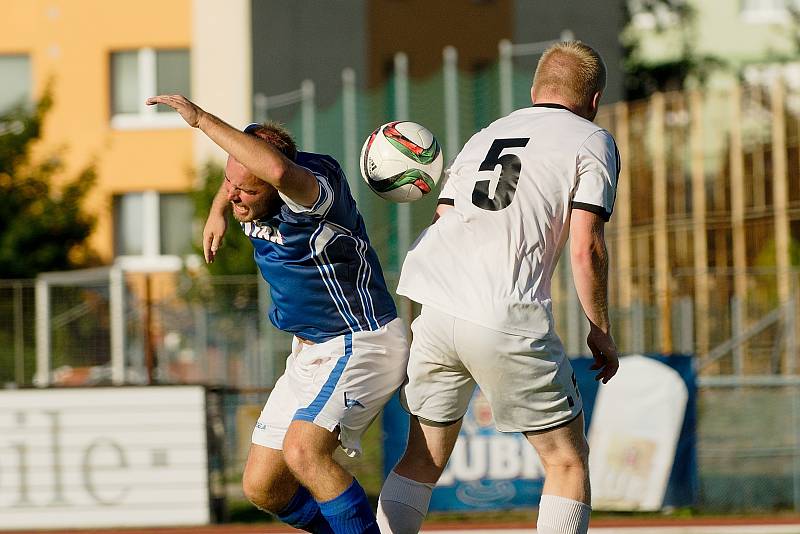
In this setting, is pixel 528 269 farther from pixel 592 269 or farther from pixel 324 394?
pixel 324 394

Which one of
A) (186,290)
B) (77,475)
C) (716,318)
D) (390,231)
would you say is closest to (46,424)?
(77,475)

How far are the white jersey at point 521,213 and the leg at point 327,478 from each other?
70 cm

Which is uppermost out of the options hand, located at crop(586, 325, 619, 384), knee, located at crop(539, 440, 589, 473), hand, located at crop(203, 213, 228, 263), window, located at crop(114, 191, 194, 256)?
window, located at crop(114, 191, 194, 256)

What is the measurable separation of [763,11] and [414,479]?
37071mm

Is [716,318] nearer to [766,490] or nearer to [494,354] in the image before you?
[766,490]

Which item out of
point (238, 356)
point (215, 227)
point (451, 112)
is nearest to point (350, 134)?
point (451, 112)

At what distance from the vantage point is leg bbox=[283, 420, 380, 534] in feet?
18.1

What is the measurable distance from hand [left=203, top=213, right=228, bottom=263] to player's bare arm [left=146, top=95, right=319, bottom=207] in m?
0.91

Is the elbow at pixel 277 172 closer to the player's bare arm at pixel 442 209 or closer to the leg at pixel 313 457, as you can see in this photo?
the player's bare arm at pixel 442 209

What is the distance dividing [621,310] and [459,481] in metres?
3.85

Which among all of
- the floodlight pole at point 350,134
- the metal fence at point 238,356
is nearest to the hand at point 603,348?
the metal fence at point 238,356

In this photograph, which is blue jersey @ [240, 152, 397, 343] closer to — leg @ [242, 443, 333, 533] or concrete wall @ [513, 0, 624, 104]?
leg @ [242, 443, 333, 533]

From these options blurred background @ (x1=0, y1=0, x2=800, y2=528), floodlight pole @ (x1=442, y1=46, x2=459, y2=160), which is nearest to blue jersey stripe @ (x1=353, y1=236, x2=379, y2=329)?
blurred background @ (x1=0, y1=0, x2=800, y2=528)

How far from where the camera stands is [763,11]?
40.5 m
